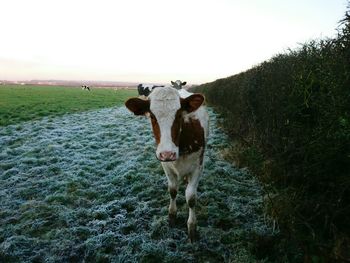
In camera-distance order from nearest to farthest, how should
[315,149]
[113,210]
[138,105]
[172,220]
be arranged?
[315,149] < [138,105] < [172,220] < [113,210]

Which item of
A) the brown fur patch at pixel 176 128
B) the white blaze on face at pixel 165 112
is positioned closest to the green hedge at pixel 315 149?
the brown fur patch at pixel 176 128

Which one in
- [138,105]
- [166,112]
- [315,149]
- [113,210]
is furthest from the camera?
[113,210]

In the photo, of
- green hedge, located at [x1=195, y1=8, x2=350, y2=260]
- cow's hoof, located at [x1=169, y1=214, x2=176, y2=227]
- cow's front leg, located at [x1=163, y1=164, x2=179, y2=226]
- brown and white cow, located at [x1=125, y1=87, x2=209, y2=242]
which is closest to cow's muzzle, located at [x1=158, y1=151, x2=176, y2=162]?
brown and white cow, located at [x1=125, y1=87, x2=209, y2=242]

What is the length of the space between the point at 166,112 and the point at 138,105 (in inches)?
17.5

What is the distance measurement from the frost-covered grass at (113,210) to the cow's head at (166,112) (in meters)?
1.45

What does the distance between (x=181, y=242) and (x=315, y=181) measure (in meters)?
2.01

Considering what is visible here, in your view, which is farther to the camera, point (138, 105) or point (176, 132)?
point (138, 105)

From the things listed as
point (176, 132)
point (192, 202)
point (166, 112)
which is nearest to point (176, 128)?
point (176, 132)

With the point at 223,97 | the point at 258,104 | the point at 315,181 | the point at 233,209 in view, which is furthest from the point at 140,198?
the point at 223,97

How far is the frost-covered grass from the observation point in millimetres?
4609

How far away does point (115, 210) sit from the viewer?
19.6 ft

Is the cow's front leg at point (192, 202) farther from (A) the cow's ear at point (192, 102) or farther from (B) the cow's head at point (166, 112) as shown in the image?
(A) the cow's ear at point (192, 102)

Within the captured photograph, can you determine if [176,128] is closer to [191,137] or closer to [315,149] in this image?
[191,137]

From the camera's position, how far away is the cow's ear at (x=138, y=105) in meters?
4.43
